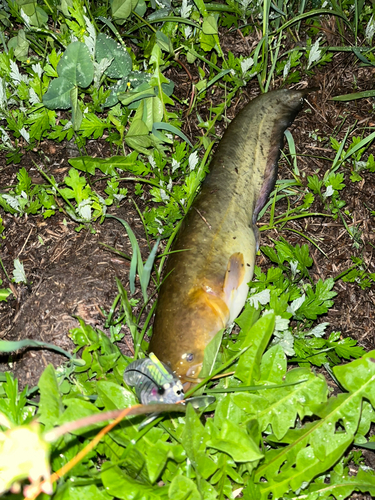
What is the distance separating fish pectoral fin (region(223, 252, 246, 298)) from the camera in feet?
8.71

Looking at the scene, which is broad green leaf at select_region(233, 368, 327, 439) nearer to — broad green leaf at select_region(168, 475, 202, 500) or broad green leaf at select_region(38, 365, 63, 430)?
broad green leaf at select_region(168, 475, 202, 500)

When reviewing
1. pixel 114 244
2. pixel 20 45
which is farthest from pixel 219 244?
pixel 20 45

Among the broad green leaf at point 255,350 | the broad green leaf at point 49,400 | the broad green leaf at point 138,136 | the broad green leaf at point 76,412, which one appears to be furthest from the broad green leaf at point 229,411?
the broad green leaf at point 138,136

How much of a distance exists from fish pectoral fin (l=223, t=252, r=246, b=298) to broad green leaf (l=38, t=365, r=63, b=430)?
1.08 m

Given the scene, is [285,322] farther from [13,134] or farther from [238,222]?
[13,134]

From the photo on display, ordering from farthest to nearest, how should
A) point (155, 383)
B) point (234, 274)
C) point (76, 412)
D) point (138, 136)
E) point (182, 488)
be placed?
point (138, 136), point (234, 274), point (155, 383), point (76, 412), point (182, 488)

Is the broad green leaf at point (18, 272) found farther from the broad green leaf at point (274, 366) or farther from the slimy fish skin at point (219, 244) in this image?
the broad green leaf at point (274, 366)

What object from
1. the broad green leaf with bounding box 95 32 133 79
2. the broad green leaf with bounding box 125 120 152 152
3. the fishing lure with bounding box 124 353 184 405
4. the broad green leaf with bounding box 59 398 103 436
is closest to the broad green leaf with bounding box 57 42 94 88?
the broad green leaf with bounding box 95 32 133 79

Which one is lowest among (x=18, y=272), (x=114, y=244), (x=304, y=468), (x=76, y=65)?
(x=304, y=468)

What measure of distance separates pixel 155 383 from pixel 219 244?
0.93m

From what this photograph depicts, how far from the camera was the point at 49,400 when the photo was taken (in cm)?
211

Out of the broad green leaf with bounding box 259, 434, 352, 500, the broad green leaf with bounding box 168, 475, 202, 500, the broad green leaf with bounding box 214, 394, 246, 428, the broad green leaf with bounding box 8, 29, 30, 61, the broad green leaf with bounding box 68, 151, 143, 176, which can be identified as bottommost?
the broad green leaf with bounding box 259, 434, 352, 500

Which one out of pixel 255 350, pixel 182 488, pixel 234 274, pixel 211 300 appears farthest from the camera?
pixel 234 274

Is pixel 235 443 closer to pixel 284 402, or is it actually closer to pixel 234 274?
pixel 284 402
